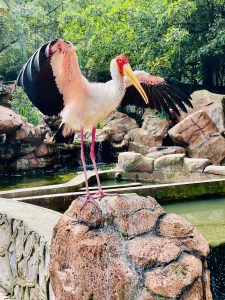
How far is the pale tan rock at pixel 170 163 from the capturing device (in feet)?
31.4

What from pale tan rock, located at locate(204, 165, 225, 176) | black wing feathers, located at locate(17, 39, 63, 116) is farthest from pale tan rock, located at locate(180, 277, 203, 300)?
pale tan rock, located at locate(204, 165, 225, 176)

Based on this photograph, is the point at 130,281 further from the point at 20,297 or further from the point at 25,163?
the point at 25,163

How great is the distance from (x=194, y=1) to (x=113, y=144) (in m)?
5.39

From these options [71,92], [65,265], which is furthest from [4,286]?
[71,92]

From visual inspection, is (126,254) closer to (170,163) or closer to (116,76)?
(116,76)

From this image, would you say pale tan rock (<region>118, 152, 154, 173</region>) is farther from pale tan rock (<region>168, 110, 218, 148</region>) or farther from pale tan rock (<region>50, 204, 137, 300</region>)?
pale tan rock (<region>50, 204, 137, 300</region>)

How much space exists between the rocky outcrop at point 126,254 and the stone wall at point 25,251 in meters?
0.99

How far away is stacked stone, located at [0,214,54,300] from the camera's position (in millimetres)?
4070

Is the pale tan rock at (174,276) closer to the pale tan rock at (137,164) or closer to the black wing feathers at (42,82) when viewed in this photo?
the black wing feathers at (42,82)

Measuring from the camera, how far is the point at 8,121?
40.5 feet

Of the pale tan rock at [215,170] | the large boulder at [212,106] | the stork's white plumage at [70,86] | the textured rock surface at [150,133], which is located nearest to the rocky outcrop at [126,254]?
the stork's white plumage at [70,86]

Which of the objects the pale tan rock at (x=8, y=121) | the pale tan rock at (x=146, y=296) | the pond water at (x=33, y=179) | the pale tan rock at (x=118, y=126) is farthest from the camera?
the pale tan rock at (x=118, y=126)

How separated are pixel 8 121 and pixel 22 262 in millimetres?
8201

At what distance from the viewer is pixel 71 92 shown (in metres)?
3.36
